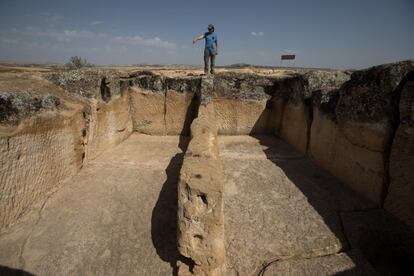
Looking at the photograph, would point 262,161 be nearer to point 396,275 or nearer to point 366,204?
point 366,204

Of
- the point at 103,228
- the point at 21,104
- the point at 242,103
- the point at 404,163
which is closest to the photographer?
the point at 404,163

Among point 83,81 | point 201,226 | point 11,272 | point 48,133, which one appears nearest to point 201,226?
point 201,226

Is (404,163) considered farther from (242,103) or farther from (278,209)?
(242,103)

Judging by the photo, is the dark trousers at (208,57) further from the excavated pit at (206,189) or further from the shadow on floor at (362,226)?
the shadow on floor at (362,226)

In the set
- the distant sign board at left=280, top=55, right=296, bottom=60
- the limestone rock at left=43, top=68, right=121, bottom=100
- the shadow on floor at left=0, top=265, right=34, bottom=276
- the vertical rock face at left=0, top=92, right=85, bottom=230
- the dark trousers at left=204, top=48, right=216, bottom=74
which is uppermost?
the distant sign board at left=280, top=55, right=296, bottom=60

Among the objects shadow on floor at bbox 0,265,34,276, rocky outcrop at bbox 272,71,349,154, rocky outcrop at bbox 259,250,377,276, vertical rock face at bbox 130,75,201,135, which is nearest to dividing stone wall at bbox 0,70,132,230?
shadow on floor at bbox 0,265,34,276

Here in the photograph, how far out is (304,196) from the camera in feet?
9.71

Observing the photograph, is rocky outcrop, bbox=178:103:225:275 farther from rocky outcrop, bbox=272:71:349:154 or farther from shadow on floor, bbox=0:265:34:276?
rocky outcrop, bbox=272:71:349:154

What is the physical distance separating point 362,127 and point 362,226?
3.95 feet

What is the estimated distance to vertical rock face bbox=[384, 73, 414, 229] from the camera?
2.36m

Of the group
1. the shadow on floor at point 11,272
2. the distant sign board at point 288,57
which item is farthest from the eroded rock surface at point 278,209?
the distant sign board at point 288,57

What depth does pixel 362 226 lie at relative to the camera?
246 centimetres

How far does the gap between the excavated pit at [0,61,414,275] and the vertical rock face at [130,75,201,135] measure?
2.65 ft

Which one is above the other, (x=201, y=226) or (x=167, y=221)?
(x=201, y=226)
